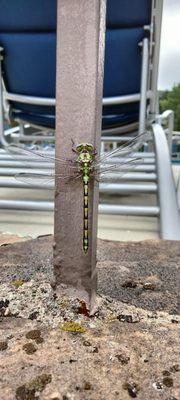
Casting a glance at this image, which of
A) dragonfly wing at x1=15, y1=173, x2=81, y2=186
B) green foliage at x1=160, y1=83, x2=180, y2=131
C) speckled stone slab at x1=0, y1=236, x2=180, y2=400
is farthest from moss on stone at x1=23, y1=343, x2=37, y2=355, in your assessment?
green foliage at x1=160, y1=83, x2=180, y2=131

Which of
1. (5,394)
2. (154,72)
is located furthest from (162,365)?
(154,72)

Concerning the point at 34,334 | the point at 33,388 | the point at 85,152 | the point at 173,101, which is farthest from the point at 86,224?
the point at 173,101

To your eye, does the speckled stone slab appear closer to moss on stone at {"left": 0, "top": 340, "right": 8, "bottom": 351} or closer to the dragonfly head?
moss on stone at {"left": 0, "top": 340, "right": 8, "bottom": 351}

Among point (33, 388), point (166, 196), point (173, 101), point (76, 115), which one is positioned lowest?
point (33, 388)

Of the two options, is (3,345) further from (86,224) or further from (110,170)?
(110,170)

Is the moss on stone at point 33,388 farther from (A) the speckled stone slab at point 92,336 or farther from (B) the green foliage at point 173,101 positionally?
(B) the green foliage at point 173,101

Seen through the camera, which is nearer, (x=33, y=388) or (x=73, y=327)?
(x=33, y=388)

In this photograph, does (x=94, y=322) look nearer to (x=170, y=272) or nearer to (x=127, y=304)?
(x=127, y=304)

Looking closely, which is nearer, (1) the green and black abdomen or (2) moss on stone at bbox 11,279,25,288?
(1) the green and black abdomen

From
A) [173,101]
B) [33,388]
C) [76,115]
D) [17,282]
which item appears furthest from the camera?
[173,101]
